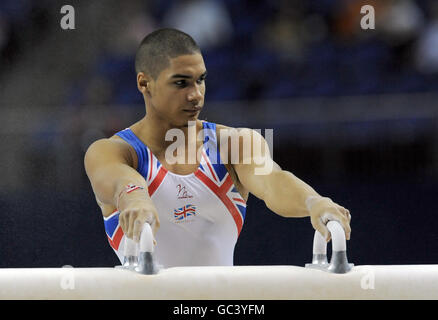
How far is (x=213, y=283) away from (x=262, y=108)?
9.51 ft

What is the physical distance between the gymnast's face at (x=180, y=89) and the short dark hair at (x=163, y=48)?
0.08 feet

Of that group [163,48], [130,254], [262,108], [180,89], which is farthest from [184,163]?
[262,108]

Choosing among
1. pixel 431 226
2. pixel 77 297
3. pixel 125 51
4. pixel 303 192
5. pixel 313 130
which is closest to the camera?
pixel 77 297

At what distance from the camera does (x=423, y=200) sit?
4422 mm

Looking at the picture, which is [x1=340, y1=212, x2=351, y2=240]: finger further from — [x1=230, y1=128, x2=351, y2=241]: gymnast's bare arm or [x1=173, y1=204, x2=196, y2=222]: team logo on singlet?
[x1=173, y1=204, x2=196, y2=222]: team logo on singlet

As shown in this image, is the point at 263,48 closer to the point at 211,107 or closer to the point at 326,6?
the point at 326,6

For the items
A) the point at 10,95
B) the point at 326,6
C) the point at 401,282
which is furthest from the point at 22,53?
the point at 401,282

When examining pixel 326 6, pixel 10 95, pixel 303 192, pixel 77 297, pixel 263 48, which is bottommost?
pixel 77 297

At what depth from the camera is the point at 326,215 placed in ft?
7.25

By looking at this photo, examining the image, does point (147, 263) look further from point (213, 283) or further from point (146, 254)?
point (213, 283)

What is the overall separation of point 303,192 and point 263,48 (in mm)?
3462

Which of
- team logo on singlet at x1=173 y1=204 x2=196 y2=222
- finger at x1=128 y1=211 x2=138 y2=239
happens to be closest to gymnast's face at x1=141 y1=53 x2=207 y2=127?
team logo on singlet at x1=173 y1=204 x2=196 y2=222

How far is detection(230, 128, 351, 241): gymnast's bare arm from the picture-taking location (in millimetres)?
2242

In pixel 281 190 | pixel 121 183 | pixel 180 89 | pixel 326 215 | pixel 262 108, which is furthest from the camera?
pixel 262 108
